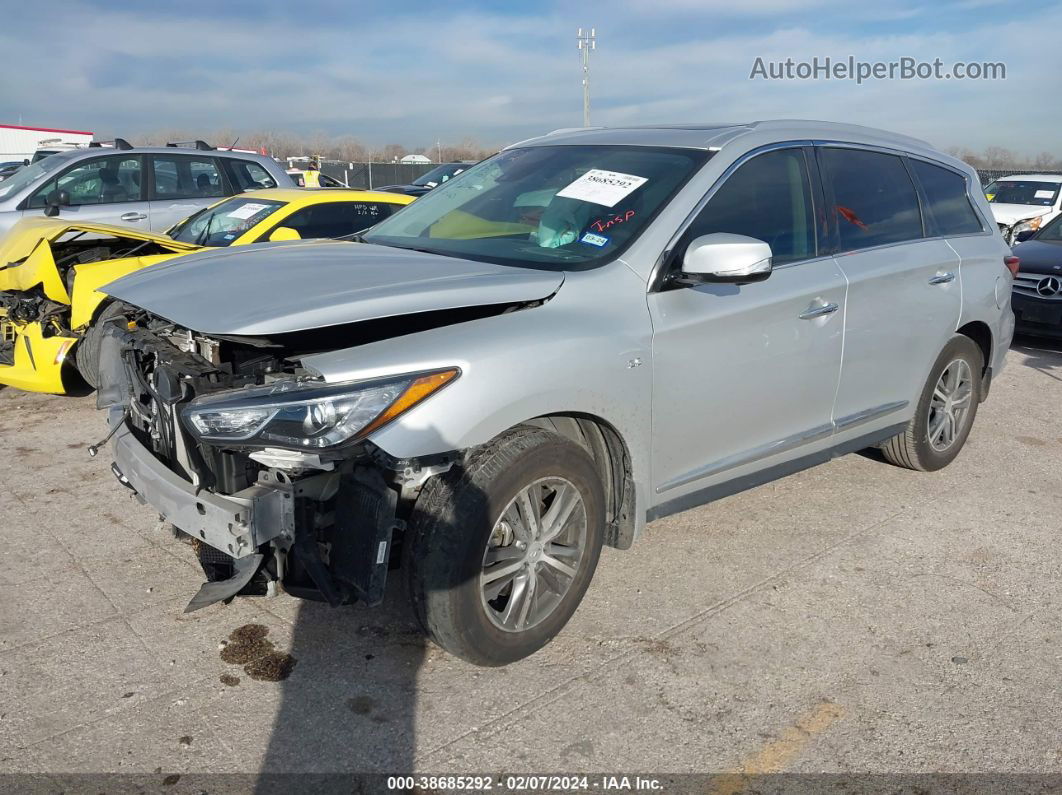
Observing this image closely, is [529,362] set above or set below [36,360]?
above

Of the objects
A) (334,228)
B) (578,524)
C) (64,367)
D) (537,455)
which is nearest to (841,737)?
(578,524)

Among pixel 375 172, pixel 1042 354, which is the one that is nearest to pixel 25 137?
pixel 375 172

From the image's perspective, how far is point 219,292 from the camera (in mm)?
3061

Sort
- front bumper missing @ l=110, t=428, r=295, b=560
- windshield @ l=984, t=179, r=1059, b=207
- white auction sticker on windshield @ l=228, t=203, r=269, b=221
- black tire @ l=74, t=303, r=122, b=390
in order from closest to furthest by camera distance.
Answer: front bumper missing @ l=110, t=428, r=295, b=560 → black tire @ l=74, t=303, r=122, b=390 → white auction sticker on windshield @ l=228, t=203, r=269, b=221 → windshield @ l=984, t=179, r=1059, b=207

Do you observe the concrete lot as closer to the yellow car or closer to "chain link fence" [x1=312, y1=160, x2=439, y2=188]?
the yellow car

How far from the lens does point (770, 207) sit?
3.92 metres

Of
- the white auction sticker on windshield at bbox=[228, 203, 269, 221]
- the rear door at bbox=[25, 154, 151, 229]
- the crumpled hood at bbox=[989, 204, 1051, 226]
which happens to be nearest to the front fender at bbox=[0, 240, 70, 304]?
the white auction sticker on windshield at bbox=[228, 203, 269, 221]

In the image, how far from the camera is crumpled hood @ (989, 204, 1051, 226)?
16.3 metres

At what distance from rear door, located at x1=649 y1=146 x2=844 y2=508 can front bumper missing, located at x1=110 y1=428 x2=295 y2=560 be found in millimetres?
1413

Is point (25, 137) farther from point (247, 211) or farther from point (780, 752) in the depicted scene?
point (780, 752)

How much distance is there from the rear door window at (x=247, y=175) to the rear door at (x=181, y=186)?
6.1 inches

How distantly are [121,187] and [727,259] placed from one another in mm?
8483

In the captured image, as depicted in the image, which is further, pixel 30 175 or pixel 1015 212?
pixel 1015 212

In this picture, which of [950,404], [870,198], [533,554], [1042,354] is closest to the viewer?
[533,554]
